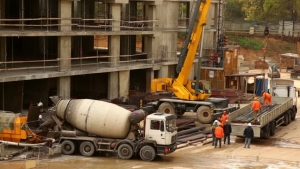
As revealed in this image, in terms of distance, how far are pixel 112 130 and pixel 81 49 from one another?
21.3 meters

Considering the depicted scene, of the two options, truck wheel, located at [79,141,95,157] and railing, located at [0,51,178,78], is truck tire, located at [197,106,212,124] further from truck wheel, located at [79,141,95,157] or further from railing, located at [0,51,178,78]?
truck wheel, located at [79,141,95,157]

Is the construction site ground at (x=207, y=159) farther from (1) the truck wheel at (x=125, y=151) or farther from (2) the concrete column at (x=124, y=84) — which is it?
(2) the concrete column at (x=124, y=84)

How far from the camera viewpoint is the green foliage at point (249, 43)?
86.2 meters

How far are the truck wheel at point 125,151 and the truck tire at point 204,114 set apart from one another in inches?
435

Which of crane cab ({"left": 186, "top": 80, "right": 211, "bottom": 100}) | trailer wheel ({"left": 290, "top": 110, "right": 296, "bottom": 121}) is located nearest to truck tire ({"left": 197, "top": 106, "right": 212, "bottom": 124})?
crane cab ({"left": 186, "top": 80, "right": 211, "bottom": 100})

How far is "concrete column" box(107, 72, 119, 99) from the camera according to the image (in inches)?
1772

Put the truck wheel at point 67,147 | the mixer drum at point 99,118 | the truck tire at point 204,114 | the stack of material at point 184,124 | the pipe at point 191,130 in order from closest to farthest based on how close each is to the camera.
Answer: the mixer drum at point 99,118
the truck wheel at point 67,147
the pipe at point 191,130
the stack of material at point 184,124
the truck tire at point 204,114

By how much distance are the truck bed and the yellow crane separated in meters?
2.32

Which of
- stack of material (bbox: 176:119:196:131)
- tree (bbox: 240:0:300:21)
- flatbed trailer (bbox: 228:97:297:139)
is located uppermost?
tree (bbox: 240:0:300:21)

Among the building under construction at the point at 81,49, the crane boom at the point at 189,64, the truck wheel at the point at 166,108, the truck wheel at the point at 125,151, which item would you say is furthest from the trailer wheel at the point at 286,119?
the truck wheel at the point at 125,151

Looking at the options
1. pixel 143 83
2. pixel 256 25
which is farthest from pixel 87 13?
pixel 256 25

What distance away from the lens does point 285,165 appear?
28031 millimetres

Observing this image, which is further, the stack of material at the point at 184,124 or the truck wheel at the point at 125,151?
the stack of material at the point at 184,124

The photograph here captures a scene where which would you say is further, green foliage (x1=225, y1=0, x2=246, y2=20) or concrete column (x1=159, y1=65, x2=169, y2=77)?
green foliage (x1=225, y1=0, x2=246, y2=20)
